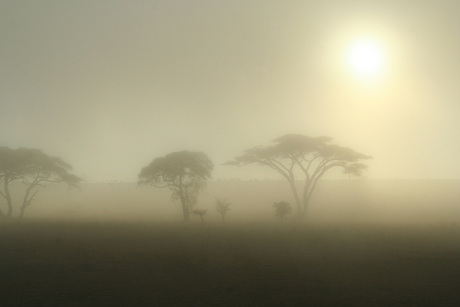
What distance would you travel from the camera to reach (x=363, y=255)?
1917cm

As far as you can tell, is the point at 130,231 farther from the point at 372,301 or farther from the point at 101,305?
the point at 372,301

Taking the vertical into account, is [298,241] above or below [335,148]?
below

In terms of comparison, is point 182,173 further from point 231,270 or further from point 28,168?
point 231,270

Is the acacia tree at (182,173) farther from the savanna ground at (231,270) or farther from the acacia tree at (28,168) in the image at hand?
the savanna ground at (231,270)

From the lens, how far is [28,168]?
48.8 metres

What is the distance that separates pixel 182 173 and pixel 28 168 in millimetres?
20408

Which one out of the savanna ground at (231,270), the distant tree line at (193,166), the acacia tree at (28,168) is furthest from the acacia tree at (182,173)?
the savanna ground at (231,270)

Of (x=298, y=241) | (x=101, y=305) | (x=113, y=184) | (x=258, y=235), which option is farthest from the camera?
(x=113, y=184)

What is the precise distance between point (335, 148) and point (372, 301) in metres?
33.8

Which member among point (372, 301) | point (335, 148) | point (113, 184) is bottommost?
point (372, 301)

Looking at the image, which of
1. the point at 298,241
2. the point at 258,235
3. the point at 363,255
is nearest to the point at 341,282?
the point at 363,255

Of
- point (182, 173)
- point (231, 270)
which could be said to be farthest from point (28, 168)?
point (231, 270)

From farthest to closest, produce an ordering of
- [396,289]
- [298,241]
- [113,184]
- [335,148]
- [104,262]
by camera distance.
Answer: [113,184], [335,148], [298,241], [104,262], [396,289]

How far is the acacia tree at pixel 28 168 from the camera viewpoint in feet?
155
